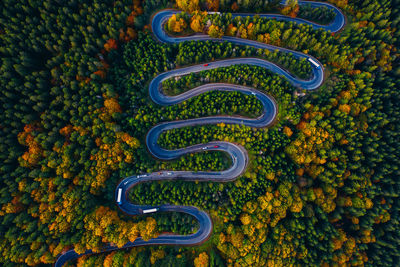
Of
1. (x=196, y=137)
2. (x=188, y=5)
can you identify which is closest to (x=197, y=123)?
(x=196, y=137)

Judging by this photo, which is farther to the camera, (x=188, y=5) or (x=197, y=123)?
(x=188, y=5)

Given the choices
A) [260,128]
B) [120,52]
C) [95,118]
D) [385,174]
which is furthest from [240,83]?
[385,174]

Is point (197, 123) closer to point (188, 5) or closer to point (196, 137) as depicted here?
point (196, 137)

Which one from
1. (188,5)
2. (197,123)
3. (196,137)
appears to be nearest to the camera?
(196,137)

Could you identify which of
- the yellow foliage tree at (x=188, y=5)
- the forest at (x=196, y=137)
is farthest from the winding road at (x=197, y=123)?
the yellow foliage tree at (x=188, y=5)

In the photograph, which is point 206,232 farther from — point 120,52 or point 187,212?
point 120,52

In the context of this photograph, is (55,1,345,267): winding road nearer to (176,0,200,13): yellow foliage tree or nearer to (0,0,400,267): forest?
(0,0,400,267): forest
